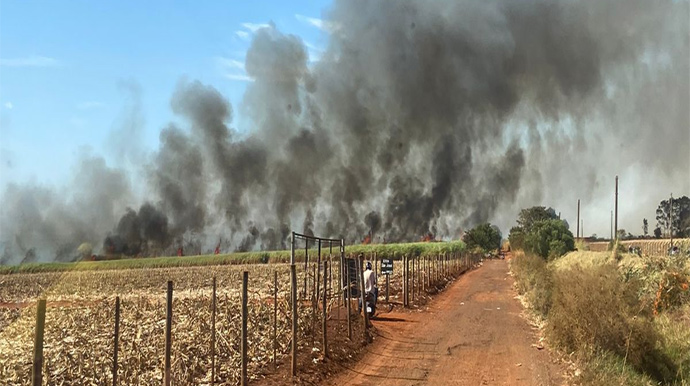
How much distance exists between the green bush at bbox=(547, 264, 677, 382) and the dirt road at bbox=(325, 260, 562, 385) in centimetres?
88

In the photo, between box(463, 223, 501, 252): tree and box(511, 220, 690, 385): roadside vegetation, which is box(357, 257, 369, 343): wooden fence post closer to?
box(511, 220, 690, 385): roadside vegetation

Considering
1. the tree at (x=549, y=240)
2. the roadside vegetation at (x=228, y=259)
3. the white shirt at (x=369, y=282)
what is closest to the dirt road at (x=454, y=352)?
the white shirt at (x=369, y=282)

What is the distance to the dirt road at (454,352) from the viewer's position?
1238cm

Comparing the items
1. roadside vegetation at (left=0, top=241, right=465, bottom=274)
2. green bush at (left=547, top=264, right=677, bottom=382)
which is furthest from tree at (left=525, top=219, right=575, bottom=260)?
green bush at (left=547, top=264, right=677, bottom=382)

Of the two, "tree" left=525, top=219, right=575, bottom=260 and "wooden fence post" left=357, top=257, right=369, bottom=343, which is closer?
"wooden fence post" left=357, top=257, right=369, bottom=343

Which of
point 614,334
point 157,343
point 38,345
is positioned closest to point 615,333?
point 614,334

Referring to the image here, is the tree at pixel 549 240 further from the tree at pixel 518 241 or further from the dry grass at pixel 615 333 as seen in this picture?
the dry grass at pixel 615 333

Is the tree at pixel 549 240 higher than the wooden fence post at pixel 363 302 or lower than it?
higher

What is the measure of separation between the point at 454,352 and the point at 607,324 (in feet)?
11.9

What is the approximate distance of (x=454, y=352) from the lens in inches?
591

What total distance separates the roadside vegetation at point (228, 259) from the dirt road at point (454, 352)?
52722 mm

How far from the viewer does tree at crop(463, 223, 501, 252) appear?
96.4m

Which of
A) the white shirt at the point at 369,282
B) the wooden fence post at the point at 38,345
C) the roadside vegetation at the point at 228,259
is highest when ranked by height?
the wooden fence post at the point at 38,345

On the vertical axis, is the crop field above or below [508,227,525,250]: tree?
below
